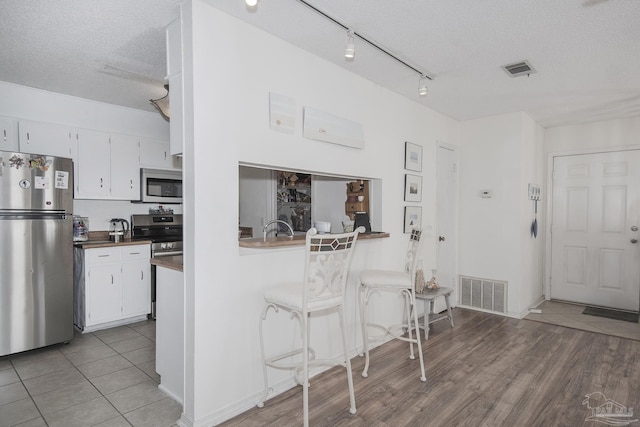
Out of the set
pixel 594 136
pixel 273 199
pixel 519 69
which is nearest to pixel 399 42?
pixel 519 69

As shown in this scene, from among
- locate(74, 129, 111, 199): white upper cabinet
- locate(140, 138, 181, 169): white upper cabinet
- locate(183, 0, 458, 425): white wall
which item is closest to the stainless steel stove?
locate(74, 129, 111, 199): white upper cabinet

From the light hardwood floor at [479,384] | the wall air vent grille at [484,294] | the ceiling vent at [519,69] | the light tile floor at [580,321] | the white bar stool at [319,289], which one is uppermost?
the ceiling vent at [519,69]

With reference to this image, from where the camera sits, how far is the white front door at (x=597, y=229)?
460cm

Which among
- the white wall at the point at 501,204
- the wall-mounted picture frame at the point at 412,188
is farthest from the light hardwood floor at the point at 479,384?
the wall-mounted picture frame at the point at 412,188

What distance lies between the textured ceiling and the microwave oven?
3.51ft

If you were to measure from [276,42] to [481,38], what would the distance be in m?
1.48

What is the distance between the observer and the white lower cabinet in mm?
3816

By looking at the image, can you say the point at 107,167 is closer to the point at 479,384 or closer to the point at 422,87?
the point at 422,87

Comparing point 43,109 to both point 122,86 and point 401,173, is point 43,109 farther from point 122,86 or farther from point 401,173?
point 401,173

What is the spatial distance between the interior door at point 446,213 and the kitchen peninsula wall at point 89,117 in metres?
3.66

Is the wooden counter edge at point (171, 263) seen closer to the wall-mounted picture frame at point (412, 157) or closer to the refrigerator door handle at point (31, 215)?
the refrigerator door handle at point (31, 215)

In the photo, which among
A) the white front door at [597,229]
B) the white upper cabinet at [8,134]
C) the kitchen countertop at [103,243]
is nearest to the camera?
the white upper cabinet at [8,134]

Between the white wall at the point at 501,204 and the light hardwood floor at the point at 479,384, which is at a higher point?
the white wall at the point at 501,204

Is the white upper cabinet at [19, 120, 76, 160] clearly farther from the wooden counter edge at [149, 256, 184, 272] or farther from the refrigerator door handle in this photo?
the wooden counter edge at [149, 256, 184, 272]
